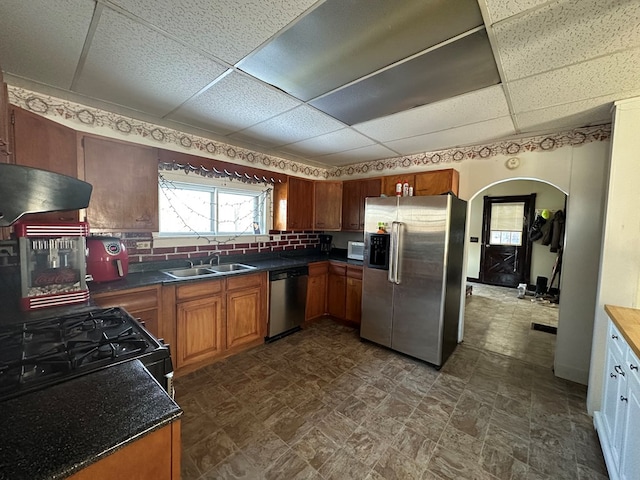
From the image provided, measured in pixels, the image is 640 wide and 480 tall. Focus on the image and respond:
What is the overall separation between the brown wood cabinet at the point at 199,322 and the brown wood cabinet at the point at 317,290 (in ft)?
4.13

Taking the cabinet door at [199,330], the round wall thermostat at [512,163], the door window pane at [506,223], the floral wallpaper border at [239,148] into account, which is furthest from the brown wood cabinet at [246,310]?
the door window pane at [506,223]

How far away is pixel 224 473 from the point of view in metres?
1.52

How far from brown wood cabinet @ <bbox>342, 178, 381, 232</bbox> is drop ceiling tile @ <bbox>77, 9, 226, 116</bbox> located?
246 centimetres

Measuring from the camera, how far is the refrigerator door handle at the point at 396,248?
2.81 metres

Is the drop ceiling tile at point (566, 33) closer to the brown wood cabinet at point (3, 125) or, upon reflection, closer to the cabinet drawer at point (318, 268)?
the brown wood cabinet at point (3, 125)

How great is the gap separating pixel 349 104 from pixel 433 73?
0.67m

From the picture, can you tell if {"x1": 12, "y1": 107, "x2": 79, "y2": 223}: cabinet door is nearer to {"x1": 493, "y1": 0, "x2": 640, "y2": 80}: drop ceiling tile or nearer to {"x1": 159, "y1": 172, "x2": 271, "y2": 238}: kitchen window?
{"x1": 159, "y1": 172, "x2": 271, "y2": 238}: kitchen window

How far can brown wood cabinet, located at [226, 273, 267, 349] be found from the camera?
278cm

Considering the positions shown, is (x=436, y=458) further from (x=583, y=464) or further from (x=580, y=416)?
(x=580, y=416)

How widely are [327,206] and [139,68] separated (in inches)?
110

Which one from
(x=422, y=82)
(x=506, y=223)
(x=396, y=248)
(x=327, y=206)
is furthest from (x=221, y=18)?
(x=506, y=223)

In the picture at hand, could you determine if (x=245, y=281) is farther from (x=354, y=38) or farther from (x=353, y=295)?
(x=354, y=38)

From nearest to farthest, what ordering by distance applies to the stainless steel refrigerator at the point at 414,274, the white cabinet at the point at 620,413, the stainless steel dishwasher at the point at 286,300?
the white cabinet at the point at 620,413, the stainless steel refrigerator at the point at 414,274, the stainless steel dishwasher at the point at 286,300

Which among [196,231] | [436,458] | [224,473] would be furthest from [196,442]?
[196,231]
